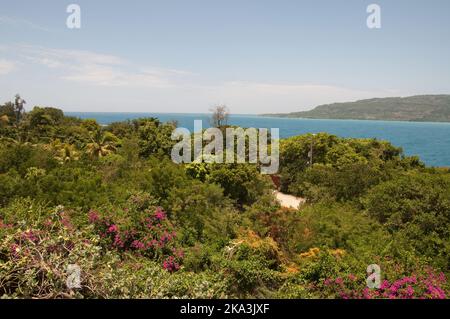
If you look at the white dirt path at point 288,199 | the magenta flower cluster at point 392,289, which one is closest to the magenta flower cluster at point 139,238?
the magenta flower cluster at point 392,289

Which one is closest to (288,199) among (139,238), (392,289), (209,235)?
(209,235)

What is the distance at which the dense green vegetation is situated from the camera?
712cm

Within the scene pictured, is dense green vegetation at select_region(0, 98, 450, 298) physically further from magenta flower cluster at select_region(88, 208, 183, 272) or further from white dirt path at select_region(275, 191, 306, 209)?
white dirt path at select_region(275, 191, 306, 209)

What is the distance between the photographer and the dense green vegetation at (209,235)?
7125 millimetres

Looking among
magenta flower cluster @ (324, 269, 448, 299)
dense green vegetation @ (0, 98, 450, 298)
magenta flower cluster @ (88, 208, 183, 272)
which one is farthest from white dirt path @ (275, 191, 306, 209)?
magenta flower cluster @ (324, 269, 448, 299)

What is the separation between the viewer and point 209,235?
11.8m

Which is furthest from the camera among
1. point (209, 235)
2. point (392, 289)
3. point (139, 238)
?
point (209, 235)

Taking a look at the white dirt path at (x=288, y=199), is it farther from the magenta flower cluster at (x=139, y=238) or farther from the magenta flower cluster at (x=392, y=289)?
the magenta flower cluster at (x=392, y=289)

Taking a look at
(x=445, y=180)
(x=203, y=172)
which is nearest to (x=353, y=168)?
(x=445, y=180)

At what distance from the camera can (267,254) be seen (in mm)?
10062

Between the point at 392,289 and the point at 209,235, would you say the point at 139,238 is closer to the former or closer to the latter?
the point at 209,235

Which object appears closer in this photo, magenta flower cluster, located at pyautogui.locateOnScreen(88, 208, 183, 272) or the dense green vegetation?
the dense green vegetation
